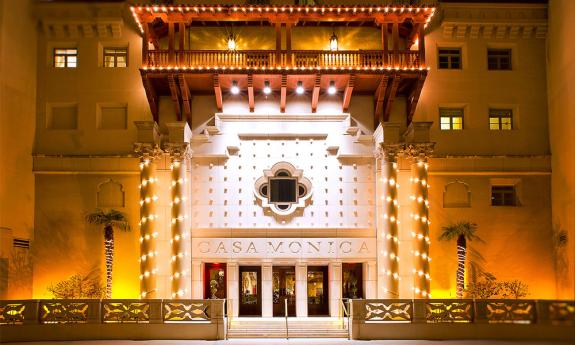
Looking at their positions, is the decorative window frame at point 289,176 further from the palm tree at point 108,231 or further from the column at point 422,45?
the column at point 422,45

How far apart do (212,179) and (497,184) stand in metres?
13.5

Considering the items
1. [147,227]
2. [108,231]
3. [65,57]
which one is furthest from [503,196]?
[65,57]

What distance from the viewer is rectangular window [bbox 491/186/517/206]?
3241 cm

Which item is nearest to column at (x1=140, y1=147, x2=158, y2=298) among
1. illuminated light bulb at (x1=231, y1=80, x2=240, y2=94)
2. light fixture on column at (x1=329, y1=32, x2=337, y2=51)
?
illuminated light bulb at (x1=231, y1=80, x2=240, y2=94)

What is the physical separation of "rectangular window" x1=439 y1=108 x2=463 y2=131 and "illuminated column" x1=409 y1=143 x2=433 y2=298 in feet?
11.8

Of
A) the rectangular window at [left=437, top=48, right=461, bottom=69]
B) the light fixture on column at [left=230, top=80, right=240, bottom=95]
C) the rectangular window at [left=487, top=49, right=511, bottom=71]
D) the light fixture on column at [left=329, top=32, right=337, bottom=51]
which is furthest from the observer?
the rectangular window at [left=487, top=49, right=511, bottom=71]

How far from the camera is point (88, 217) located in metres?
31.3

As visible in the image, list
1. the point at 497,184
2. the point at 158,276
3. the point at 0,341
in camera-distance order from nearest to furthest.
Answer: the point at 0,341, the point at 158,276, the point at 497,184

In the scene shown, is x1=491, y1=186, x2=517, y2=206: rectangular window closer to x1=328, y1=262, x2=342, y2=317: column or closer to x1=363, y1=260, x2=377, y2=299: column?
x1=363, y1=260, x2=377, y2=299: column

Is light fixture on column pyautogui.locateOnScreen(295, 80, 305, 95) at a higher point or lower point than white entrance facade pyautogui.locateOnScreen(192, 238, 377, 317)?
higher

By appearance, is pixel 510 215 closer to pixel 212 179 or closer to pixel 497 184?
pixel 497 184

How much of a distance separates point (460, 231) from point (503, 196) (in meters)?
4.13

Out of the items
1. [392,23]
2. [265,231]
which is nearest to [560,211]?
[392,23]

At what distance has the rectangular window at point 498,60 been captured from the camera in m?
33.0
